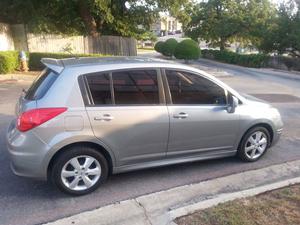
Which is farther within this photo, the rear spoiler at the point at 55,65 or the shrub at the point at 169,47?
the shrub at the point at 169,47

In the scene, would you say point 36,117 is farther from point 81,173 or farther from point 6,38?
point 6,38

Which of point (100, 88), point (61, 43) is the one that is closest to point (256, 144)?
point (100, 88)

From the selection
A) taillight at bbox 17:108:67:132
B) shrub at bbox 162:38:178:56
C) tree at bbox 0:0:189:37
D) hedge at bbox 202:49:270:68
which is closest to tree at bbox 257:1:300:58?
hedge at bbox 202:49:270:68

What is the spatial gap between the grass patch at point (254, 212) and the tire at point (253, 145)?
47.8 inches

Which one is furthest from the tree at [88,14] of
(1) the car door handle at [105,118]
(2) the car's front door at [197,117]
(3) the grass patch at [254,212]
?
(3) the grass patch at [254,212]

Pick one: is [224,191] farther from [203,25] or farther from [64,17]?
[203,25]

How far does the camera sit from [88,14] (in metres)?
18.5

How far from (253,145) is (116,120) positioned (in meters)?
2.28

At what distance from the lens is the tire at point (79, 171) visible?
12.4 feet

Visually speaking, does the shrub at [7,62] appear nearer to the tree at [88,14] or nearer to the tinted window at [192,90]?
the tree at [88,14]

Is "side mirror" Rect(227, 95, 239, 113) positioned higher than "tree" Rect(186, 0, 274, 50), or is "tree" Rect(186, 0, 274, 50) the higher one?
"tree" Rect(186, 0, 274, 50)

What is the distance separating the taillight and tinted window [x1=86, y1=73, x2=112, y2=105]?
1.40ft

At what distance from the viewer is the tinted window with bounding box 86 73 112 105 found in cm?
392

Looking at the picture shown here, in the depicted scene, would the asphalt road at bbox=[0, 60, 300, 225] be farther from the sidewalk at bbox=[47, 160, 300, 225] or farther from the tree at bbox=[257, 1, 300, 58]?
the tree at bbox=[257, 1, 300, 58]
